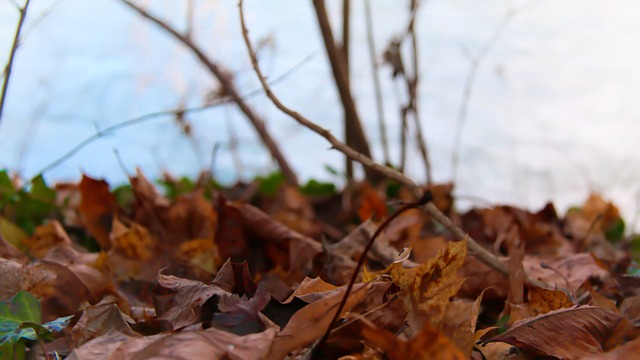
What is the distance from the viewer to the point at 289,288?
2.56 ft

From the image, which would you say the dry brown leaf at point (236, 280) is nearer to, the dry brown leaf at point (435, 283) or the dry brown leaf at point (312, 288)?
the dry brown leaf at point (312, 288)

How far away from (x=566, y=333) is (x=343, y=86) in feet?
4.13

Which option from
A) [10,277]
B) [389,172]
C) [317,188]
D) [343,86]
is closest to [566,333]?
[389,172]

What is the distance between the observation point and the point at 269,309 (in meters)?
0.64

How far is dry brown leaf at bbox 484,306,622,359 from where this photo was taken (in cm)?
62

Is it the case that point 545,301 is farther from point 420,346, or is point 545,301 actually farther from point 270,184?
point 270,184

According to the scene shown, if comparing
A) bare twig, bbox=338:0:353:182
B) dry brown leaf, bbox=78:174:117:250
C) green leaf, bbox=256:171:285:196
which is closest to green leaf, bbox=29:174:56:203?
dry brown leaf, bbox=78:174:117:250

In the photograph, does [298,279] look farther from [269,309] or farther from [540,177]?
[540,177]

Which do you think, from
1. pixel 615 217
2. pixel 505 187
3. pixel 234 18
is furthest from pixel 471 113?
pixel 615 217

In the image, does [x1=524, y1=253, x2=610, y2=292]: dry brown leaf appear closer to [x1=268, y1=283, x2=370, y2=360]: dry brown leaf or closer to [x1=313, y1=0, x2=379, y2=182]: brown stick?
[x1=268, y1=283, x2=370, y2=360]: dry brown leaf

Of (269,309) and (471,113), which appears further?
(471,113)

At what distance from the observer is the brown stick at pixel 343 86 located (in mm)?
1651

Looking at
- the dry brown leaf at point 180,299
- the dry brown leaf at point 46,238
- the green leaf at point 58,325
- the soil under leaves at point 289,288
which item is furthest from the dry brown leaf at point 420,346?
the dry brown leaf at point 46,238

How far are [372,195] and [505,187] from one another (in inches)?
94.2
